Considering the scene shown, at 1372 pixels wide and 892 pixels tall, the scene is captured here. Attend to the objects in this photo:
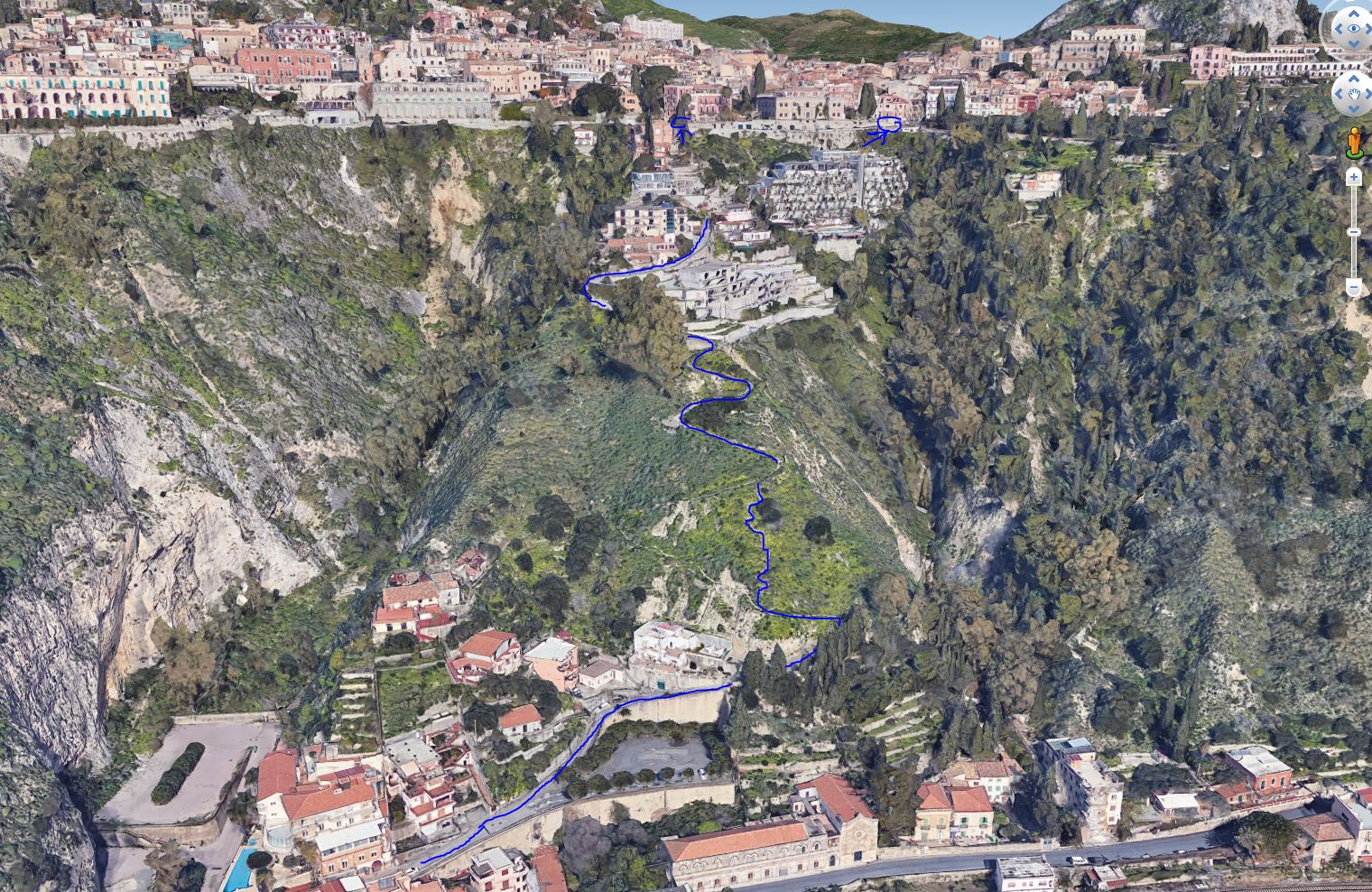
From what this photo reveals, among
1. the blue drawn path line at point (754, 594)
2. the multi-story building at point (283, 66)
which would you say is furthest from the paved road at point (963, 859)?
the multi-story building at point (283, 66)

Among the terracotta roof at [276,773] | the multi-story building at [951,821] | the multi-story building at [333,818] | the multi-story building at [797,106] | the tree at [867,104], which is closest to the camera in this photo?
the multi-story building at [333,818]

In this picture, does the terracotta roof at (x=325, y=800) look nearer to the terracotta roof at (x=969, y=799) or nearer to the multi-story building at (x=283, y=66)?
the terracotta roof at (x=969, y=799)

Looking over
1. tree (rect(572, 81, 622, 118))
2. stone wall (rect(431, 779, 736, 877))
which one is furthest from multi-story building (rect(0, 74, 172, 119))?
stone wall (rect(431, 779, 736, 877))

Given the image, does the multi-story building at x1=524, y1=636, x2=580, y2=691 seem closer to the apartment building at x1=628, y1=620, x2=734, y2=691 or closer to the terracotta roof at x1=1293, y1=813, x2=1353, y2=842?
the apartment building at x1=628, y1=620, x2=734, y2=691

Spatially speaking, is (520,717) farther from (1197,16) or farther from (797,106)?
(1197,16)

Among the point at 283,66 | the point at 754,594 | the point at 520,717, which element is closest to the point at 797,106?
the point at 283,66
